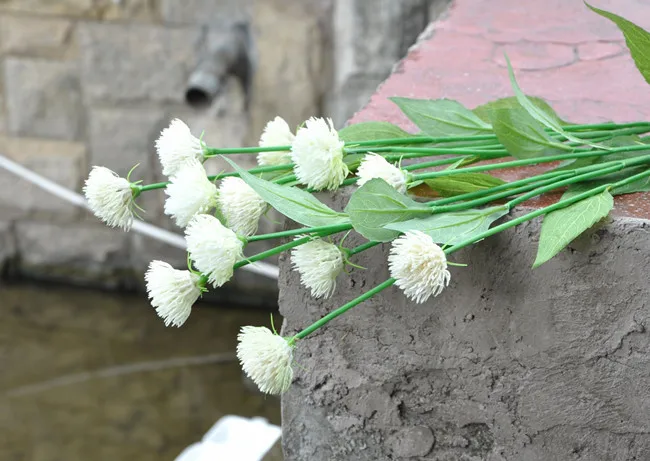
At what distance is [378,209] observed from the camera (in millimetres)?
555

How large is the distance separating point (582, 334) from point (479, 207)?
12 centimetres

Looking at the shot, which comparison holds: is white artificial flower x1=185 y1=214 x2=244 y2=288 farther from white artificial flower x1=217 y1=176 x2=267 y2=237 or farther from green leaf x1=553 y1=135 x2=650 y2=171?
green leaf x1=553 y1=135 x2=650 y2=171

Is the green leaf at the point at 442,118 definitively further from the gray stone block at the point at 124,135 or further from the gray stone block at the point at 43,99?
the gray stone block at the point at 43,99

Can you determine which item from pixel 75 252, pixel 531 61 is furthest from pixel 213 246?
pixel 75 252

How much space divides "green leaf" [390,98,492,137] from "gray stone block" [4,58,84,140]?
1877 mm

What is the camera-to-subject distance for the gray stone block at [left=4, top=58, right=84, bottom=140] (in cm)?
237

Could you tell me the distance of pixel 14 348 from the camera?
2.31 meters

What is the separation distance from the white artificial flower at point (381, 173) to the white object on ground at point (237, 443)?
0.57 metres

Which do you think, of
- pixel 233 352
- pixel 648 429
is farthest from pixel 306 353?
pixel 233 352

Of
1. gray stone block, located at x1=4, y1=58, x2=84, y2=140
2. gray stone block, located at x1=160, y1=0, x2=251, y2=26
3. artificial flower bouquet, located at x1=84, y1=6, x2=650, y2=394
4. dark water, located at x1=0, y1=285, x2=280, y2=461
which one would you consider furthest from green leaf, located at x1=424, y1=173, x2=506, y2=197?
gray stone block, located at x1=4, y1=58, x2=84, y2=140

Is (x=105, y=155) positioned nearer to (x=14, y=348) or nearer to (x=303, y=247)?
(x=14, y=348)

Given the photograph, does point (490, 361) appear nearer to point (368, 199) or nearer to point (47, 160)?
point (368, 199)

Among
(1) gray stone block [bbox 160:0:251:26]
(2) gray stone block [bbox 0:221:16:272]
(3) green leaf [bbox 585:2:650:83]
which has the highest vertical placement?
(3) green leaf [bbox 585:2:650:83]

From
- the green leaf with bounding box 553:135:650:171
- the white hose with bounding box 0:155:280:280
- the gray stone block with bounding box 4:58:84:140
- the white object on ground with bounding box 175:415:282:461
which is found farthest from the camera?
the gray stone block with bounding box 4:58:84:140
